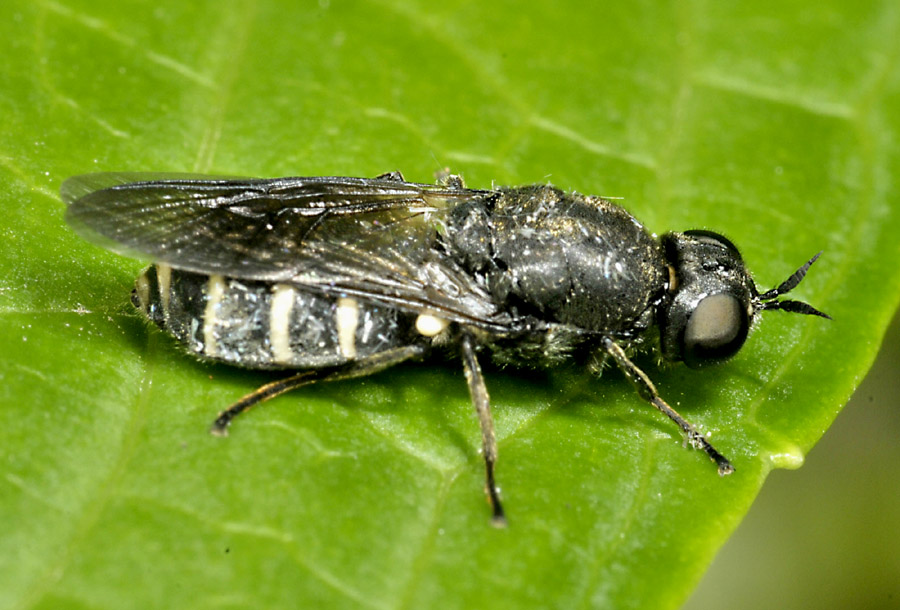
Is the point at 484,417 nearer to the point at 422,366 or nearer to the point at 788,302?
the point at 422,366

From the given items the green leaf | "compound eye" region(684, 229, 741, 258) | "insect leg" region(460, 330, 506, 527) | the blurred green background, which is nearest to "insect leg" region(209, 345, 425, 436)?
the green leaf

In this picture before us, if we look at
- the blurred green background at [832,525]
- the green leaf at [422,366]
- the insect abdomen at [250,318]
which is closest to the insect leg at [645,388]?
the green leaf at [422,366]

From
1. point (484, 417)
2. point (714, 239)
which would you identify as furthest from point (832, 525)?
point (484, 417)

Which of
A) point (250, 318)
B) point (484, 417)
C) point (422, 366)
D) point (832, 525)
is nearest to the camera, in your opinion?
point (484, 417)

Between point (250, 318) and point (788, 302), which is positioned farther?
point (788, 302)

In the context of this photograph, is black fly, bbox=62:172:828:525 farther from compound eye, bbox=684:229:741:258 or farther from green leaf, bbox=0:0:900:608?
green leaf, bbox=0:0:900:608

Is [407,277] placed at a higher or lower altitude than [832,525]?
higher

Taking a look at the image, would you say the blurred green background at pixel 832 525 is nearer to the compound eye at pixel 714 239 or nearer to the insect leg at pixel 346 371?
the compound eye at pixel 714 239
